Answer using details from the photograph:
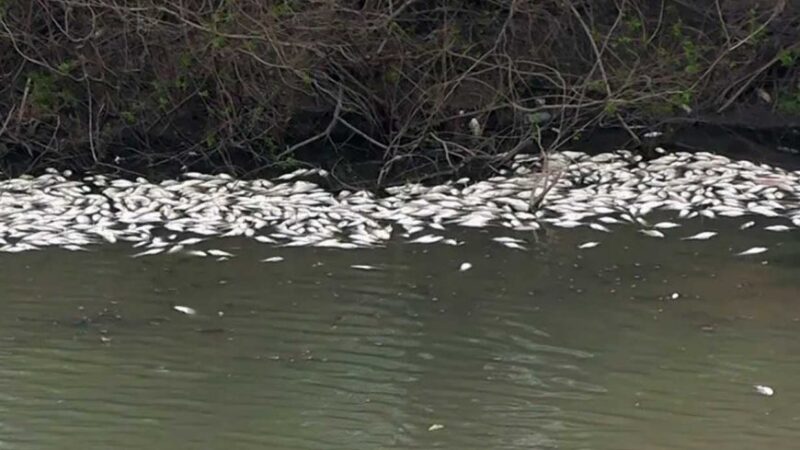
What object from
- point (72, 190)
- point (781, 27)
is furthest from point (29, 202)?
point (781, 27)

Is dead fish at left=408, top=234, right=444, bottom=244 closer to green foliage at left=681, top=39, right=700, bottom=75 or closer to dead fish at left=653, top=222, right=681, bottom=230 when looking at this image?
dead fish at left=653, top=222, right=681, bottom=230

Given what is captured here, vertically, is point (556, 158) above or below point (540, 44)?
below

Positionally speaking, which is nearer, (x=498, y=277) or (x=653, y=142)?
(x=498, y=277)

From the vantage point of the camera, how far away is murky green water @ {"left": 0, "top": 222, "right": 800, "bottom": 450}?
541 cm

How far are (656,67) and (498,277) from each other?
429 centimetres

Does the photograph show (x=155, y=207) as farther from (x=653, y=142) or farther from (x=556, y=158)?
(x=653, y=142)

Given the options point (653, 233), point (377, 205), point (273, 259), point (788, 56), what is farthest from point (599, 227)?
point (788, 56)

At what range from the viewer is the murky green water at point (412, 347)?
541 centimetres

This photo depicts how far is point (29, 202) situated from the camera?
938 cm

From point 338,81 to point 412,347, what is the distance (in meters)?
5.10

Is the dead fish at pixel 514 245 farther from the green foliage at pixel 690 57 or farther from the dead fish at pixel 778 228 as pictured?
the green foliage at pixel 690 57

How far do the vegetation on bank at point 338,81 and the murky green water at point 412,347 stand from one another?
2504mm

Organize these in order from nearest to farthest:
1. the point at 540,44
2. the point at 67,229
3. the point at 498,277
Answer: the point at 498,277 < the point at 67,229 < the point at 540,44

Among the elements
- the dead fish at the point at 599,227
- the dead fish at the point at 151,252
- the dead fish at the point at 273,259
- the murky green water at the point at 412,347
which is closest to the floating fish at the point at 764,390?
the murky green water at the point at 412,347
